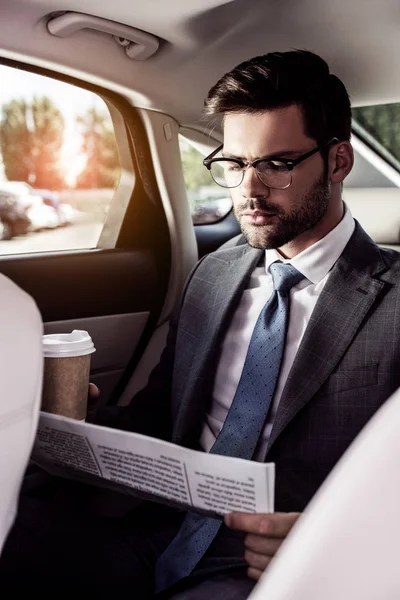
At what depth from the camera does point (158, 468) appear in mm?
816

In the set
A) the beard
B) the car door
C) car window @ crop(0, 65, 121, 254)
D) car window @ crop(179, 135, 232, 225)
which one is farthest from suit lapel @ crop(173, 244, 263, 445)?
car window @ crop(179, 135, 232, 225)

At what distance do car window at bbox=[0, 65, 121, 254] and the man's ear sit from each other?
2.98 ft

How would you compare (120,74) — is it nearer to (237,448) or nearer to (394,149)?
(394,149)

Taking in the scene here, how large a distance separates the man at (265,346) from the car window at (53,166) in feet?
2.30

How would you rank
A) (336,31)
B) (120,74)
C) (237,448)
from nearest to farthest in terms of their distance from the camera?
(237,448), (336,31), (120,74)

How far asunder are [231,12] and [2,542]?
1.39 m

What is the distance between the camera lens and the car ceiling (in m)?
1.68

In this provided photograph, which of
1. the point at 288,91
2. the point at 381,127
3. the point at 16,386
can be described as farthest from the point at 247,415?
the point at 381,127

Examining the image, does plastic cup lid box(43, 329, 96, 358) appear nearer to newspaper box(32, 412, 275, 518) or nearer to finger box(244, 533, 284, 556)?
newspaper box(32, 412, 275, 518)

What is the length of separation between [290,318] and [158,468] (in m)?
0.70

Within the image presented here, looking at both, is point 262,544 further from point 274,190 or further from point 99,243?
point 99,243

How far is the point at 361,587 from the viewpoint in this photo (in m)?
0.48

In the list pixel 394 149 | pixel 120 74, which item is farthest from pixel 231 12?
pixel 394 149

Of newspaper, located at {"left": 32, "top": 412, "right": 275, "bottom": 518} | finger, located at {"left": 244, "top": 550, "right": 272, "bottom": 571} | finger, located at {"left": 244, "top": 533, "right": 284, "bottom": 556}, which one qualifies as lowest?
finger, located at {"left": 244, "top": 550, "right": 272, "bottom": 571}
